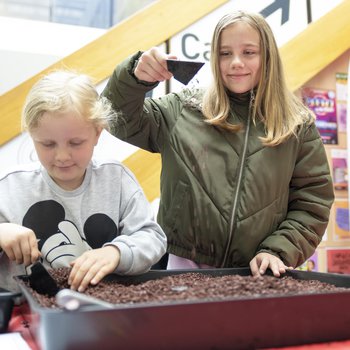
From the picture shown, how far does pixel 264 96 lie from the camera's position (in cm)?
117

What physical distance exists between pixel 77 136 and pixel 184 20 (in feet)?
4.32

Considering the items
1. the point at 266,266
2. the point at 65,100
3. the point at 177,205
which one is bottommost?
the point at 266,266

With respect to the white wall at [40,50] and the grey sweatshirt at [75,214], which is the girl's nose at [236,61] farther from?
the white wall at [40,50]

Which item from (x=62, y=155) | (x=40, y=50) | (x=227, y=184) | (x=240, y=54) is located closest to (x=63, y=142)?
(x=62, y=155)

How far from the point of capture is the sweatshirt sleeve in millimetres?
797

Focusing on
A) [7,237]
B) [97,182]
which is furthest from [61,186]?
[7,237]

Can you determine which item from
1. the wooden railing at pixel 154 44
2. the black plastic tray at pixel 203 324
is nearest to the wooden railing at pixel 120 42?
the wooden railing at pixel 154 44

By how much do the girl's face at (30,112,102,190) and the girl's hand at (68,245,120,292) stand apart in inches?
7.7

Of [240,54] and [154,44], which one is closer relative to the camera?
[240,54]

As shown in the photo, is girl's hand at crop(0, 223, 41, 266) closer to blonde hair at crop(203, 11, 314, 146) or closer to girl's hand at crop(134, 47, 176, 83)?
girl's hand at crop(134, 47, 176, 83)

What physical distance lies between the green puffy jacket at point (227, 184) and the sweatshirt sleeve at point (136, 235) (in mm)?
165

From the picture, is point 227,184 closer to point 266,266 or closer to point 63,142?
point 266,266

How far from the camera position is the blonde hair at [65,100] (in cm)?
85

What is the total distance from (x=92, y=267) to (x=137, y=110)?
0.48m
